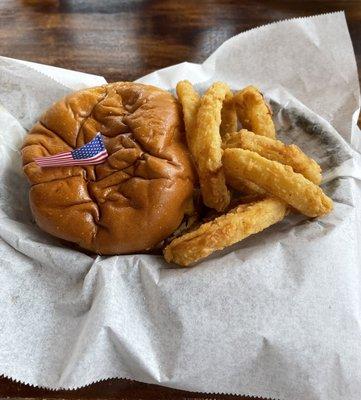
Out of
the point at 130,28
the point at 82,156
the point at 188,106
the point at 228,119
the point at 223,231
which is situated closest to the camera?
the point at 223,231

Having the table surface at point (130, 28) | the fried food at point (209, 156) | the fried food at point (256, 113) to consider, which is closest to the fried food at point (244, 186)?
the fried food at point (209, 156)

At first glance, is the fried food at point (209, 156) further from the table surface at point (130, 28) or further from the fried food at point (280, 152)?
the table surface at point (130, 28)

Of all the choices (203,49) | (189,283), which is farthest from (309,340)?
(203,49)

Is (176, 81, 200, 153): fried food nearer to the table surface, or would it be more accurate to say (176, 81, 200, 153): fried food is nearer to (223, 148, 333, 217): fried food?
(223, 148, 333, 217): fried food

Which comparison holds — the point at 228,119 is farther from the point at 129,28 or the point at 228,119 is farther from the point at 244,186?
the point at 129,28

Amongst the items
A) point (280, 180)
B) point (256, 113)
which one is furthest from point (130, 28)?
point (280, 180)

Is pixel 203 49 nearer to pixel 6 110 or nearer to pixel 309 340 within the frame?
pixel 6 110
